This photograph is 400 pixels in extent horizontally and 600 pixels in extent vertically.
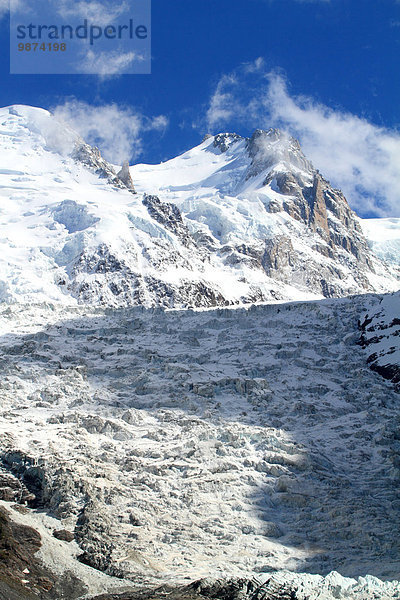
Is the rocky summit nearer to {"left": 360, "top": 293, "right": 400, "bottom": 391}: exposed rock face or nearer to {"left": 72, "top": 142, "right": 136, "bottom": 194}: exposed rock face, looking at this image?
{"left": 360, "top": 293, "right": 400, "bottom": 391}: exposed rock face

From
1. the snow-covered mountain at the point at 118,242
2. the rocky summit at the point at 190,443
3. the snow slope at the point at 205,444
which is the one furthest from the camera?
the snow-covered mountain at the point at 118,242

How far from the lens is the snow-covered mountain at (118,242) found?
120 metres

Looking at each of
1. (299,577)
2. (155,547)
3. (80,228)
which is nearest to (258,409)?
(155,547)

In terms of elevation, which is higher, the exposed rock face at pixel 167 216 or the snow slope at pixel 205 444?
the exposed rock face at pixel 167 216

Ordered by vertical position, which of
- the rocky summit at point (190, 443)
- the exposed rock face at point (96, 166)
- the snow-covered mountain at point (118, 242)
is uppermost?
the exposed rock face at point (96, 166)

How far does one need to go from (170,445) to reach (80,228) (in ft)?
282

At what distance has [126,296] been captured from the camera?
12225 centimetres

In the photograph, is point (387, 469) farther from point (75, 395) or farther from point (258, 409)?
point (75, 395)

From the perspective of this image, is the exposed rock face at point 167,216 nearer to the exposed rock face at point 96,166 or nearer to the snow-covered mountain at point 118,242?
the snow-covered mountain at point 118,242

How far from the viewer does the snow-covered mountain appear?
120438mm

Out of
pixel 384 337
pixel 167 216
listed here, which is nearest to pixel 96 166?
pixel 167 216

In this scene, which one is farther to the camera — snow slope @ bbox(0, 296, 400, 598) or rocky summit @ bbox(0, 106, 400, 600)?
snow slope @ bbox(0, 296, 400, 598)

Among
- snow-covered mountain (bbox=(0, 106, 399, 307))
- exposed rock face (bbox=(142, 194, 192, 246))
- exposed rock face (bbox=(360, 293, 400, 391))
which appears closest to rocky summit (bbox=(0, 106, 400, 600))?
exposed rock face (bbox=(360, 293, 400, 391))

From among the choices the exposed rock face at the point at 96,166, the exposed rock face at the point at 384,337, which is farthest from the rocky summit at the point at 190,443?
the exposed rock face at the point at 96,166
